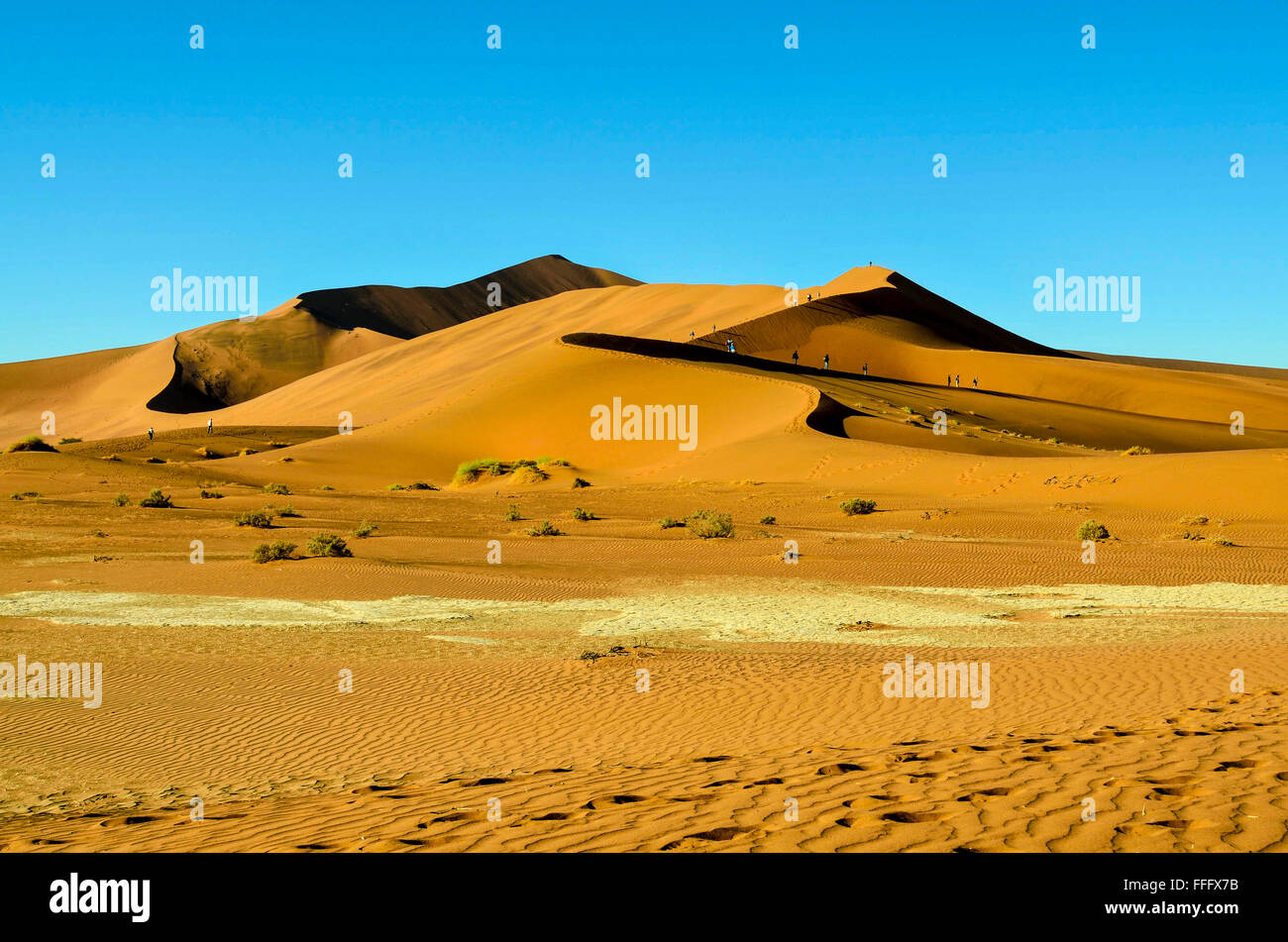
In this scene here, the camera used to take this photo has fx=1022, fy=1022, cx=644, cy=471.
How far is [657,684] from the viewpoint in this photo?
35.8 ft

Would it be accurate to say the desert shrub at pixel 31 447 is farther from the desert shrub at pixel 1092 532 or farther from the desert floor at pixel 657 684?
the desert shrub at pixel 1092 532

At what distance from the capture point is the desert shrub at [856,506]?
92.5 ft

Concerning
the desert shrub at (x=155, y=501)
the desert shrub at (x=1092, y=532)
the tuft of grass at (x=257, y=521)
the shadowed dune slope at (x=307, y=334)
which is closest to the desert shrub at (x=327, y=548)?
the tuft of grass at (x=257, y=521)

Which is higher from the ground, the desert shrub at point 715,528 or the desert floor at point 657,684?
the desert shrub at point 715,528

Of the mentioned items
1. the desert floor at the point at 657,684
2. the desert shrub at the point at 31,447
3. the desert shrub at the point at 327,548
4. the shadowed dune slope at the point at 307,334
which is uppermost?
→ the shadowed dune slope at the point at 307,334

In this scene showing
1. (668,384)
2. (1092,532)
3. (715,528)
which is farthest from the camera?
(668,384)

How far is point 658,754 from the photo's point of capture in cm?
807

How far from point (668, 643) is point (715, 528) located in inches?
446

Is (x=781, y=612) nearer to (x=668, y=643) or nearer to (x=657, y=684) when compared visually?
(x=668, y=643)

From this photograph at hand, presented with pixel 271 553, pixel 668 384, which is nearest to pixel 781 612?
pixel 271 553

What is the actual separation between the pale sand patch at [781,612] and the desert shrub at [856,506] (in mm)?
9694

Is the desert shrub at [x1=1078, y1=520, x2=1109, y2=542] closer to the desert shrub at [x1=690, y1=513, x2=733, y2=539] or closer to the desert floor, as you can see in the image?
the desert floor
